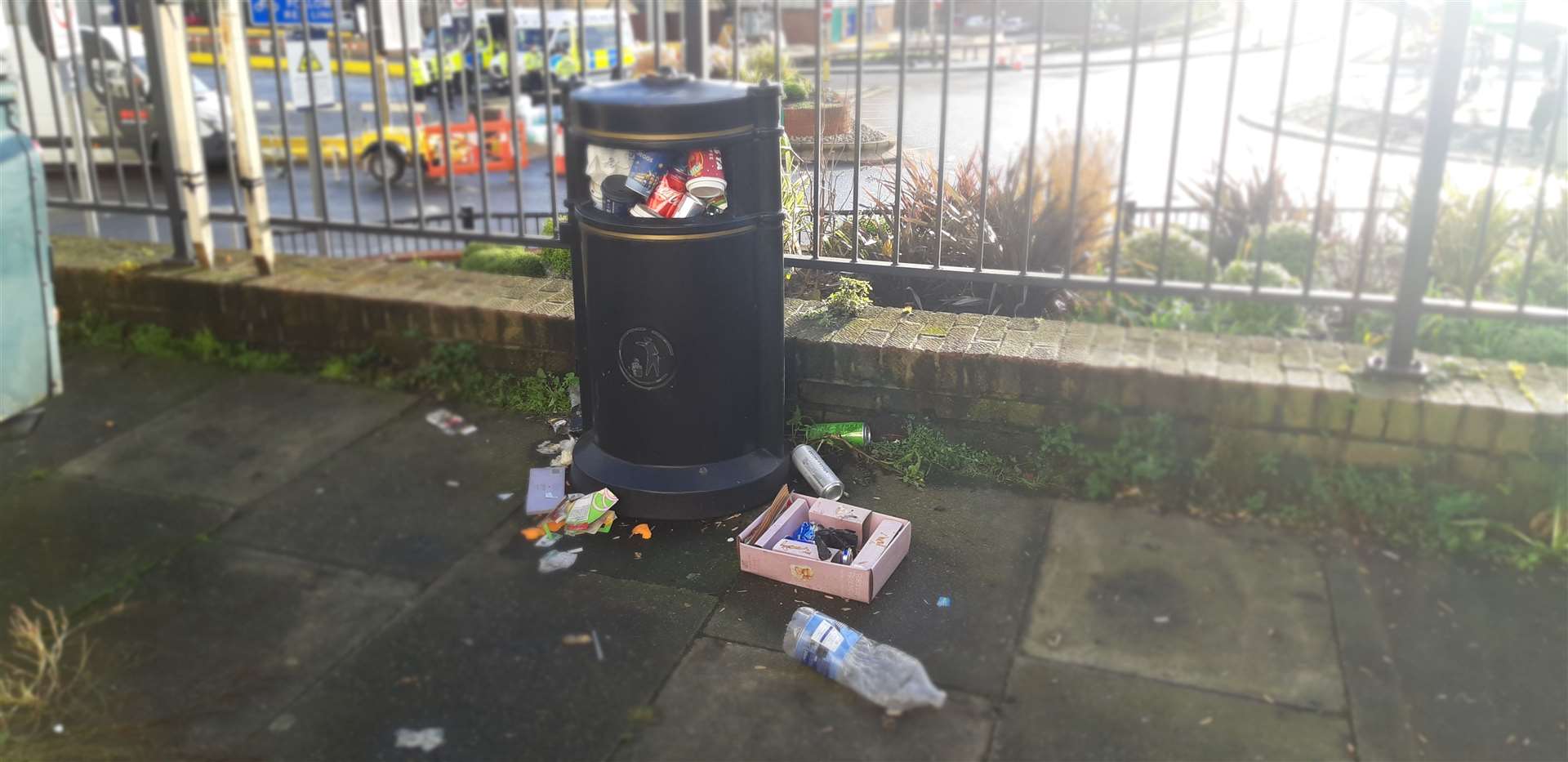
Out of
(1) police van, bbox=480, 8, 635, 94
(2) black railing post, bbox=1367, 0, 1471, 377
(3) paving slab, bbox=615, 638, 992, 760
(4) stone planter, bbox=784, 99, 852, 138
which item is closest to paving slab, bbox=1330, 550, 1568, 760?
(2) black railing post, bbox=1367, 0, 1471, 377

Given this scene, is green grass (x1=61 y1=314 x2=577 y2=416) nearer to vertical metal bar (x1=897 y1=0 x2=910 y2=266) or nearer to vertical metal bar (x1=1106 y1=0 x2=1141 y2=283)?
vertical metal bar (x1=897 y1=0 x2=910 y2=266)

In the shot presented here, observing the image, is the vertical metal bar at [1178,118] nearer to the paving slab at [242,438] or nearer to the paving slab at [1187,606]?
the paving slab at [1187,606]

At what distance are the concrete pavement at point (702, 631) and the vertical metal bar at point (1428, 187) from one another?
0.75m

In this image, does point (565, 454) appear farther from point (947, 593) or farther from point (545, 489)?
point (947, 593)

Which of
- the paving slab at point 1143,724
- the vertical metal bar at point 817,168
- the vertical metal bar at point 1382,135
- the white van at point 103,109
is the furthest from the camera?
the white van at point 103,109

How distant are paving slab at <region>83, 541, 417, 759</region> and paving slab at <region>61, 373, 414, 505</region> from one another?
58 centimetres

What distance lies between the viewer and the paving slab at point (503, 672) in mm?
3039

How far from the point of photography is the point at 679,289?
3809 mm

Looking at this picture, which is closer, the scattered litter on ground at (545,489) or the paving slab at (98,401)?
the scattered litter on ground at (545,489)

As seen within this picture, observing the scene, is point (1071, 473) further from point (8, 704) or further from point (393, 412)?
point (8, 704)

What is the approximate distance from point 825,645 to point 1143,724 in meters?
0.86

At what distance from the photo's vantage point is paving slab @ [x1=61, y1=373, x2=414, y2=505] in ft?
14.8

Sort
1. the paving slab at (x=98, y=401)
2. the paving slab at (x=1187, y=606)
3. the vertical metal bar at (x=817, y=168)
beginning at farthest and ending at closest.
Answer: the paving slab at (x=98, y=401) < the vertical metal bar at (x=817, y=168) < the paving slab at (x=1187, y=606)

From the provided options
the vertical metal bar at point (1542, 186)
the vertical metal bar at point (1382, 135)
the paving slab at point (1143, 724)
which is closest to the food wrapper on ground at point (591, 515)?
the paving slab at point (1143, 724)
